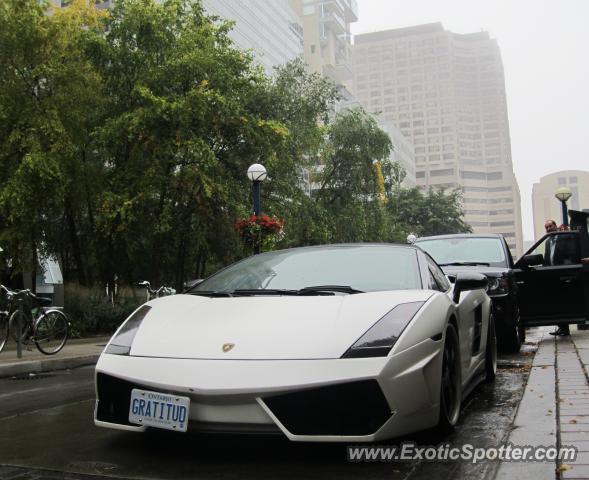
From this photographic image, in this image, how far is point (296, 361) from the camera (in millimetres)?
3119

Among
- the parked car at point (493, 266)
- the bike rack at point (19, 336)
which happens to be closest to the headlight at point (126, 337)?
the parked car at point (493, 266)

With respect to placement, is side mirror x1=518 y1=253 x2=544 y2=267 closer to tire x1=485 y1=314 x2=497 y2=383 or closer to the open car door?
the open car door

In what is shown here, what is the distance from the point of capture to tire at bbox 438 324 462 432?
11.9ft

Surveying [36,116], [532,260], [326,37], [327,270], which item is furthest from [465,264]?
[326,37]

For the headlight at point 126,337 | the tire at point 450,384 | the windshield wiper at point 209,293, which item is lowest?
the tire at point 450,384

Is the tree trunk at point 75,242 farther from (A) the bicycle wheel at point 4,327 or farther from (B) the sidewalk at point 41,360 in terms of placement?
(A) the bicycle wheel at point 4,327

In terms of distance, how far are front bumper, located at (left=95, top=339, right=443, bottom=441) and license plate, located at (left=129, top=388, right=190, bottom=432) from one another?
0.12ft

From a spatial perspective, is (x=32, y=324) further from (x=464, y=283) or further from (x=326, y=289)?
(x=464, y=283)

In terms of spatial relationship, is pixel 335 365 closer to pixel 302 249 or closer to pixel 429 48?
pixel 302 249

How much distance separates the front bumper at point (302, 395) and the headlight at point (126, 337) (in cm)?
42

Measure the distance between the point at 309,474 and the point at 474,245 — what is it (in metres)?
6.13

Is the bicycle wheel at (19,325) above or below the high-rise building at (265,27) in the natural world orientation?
below

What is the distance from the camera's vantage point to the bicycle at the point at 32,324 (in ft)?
32.3

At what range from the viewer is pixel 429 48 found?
19900 cm
